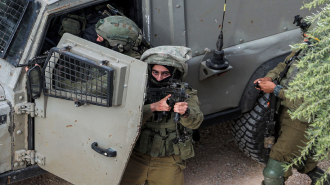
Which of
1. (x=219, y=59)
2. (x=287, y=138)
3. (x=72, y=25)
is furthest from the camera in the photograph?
(x=72, y=25)

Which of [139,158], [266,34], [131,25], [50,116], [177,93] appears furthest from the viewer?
[266,34]

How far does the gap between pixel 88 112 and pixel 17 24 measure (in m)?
0.76

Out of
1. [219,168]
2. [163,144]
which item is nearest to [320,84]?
[163,144]

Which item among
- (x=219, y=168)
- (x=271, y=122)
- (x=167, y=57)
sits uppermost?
(x=167, y=57)

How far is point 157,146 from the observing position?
261 cm

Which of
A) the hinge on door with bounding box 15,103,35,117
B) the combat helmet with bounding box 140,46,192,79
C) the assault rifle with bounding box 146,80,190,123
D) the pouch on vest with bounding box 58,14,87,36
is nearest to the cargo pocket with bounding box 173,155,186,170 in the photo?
the assault rifle with bounding box 146,80,190,123

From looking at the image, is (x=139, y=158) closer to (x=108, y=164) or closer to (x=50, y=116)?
(x=108, y=164)

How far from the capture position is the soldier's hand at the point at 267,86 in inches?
117

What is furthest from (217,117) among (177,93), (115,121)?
(115,121)

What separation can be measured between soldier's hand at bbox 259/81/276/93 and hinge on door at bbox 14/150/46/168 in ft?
5.69

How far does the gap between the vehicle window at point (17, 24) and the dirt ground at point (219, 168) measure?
1411 millimetres

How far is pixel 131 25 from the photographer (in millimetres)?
2934

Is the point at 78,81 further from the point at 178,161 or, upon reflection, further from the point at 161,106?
the point at 178,161

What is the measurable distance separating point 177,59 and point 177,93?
0.99 ft
